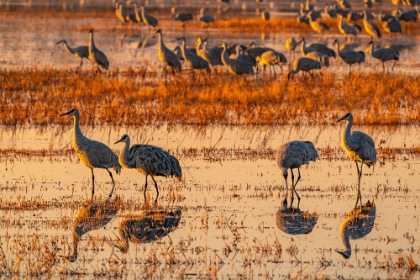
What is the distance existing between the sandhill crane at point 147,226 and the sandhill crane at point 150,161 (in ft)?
2.93

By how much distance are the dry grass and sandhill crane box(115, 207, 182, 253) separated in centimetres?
618

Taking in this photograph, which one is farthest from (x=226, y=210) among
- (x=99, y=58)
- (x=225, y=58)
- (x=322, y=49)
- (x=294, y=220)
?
(x=322, y=49)

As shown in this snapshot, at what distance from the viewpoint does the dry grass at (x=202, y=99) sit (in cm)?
1662

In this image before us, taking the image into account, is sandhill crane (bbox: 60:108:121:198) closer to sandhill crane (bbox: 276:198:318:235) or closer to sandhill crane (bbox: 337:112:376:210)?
sandhill crane (bbox: 276:198:318:235)

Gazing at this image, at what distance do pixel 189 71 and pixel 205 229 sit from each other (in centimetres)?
1685

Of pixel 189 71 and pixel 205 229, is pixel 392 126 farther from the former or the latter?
pixel 189 71

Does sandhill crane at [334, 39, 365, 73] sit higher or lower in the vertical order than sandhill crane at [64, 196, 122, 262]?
higher

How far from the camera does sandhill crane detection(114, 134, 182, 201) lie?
36.4 ft

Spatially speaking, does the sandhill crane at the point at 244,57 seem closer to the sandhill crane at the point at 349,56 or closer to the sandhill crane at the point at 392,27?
the sandhill crane at the point at 349,56

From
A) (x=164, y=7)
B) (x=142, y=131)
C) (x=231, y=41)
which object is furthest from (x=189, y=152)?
(x=164, y=7)

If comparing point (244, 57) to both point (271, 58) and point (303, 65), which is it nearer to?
point (271, 58)

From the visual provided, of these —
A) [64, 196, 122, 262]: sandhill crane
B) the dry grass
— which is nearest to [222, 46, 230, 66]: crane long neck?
the dry grass

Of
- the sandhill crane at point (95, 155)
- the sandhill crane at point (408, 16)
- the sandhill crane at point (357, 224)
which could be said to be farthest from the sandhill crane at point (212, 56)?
the sandhill crane at point (408, 16)

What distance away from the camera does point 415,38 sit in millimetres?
36500
